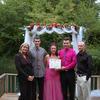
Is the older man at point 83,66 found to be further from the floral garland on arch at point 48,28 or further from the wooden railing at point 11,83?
the wooden railing at point 11,83

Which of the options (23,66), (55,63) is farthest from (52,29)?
(23,66)

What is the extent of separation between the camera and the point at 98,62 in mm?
17344

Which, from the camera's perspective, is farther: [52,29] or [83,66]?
[52,29]

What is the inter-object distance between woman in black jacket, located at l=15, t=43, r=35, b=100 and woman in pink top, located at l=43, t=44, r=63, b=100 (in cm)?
43

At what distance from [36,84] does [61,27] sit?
4120 millimetres

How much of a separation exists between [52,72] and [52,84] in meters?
0.30

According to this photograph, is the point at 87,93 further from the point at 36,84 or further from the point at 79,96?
the point at 36,84

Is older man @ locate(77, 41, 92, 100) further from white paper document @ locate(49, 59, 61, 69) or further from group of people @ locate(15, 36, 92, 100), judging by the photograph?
white paper document @ locate(49, 59, 61, 69)

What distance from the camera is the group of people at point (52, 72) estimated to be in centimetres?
859

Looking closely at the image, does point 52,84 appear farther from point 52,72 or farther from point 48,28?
point 48,28

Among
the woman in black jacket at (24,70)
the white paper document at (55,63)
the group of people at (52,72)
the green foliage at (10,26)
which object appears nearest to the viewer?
the woman in black jacket at (24,70)

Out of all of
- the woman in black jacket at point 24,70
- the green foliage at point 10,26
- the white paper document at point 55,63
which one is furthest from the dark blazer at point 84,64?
the green foliage at point 10,26

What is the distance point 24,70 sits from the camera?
8.55 m

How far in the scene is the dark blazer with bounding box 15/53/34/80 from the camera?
8.48 m
